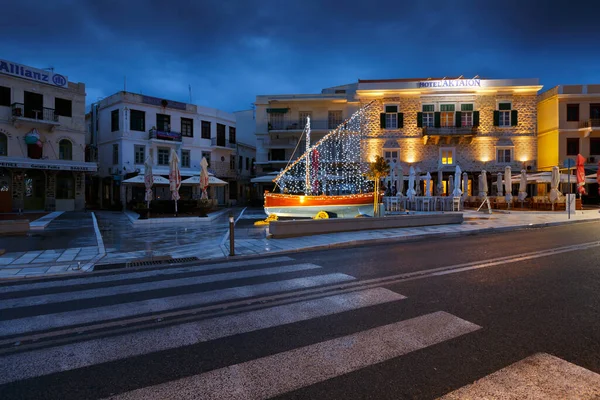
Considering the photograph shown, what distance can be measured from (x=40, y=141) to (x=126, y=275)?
84.1ft

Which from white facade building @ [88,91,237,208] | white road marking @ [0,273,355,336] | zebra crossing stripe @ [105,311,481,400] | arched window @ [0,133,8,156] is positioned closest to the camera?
zebra crossing stripe @ [105,311,481,400]

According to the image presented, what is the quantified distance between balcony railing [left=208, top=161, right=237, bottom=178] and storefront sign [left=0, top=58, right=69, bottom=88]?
1445cm

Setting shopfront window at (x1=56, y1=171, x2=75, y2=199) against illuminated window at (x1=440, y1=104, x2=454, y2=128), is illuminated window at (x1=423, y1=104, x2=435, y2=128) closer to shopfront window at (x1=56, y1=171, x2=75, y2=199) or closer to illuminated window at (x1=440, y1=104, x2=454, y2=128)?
illuminated window at (x1=440, y1=104, x2=454, y2=128)

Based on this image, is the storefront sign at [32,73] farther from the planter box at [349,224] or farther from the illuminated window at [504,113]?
the illuminated window at [504,113]

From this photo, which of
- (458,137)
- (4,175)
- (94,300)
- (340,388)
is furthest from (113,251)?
(458,137)

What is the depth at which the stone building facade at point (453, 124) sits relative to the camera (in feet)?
114

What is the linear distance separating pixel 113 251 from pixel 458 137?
32848 millimetres

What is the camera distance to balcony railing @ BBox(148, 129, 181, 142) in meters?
33.5

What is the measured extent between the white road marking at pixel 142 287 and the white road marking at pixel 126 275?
582mm

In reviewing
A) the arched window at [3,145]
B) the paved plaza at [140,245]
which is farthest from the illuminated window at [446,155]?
the arched window at [3,145]

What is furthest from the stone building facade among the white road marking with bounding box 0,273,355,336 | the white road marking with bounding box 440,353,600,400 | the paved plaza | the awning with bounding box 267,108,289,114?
the white road marking with bounding box 440,353,600,400

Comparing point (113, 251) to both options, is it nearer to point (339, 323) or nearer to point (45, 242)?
point (45, 242)

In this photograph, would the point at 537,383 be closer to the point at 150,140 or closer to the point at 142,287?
the point at 142,287

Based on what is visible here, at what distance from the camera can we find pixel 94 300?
18.0 ft
